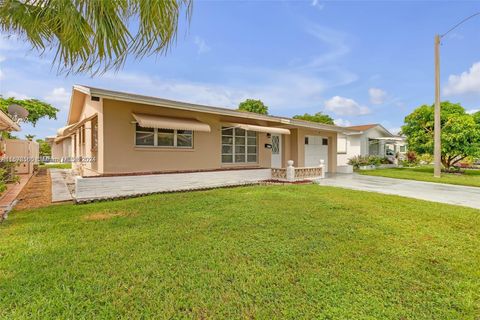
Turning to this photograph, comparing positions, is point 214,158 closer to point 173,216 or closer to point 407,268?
point 173,216

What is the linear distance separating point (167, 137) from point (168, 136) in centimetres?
8

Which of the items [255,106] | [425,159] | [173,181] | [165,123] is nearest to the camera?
[165,123]

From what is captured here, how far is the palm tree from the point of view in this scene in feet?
13.0

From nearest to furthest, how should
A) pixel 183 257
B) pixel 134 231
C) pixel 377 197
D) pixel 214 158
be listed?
1. pixel 183 257
2. pixel 134 231
3. pixel 377 197
4. pixel 214 158

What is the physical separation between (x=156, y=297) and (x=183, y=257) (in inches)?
51.1

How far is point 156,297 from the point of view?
3.63 m

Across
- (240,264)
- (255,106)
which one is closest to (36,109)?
(255,106)

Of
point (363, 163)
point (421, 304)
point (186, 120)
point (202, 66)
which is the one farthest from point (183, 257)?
point (363, 163)

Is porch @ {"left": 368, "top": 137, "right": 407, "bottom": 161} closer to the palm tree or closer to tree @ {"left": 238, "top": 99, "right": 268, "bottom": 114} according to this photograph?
tree @ {"left": 238, "top": 99, "right": 268, "bottom": 114}

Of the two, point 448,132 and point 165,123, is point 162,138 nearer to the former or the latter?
point 165,123

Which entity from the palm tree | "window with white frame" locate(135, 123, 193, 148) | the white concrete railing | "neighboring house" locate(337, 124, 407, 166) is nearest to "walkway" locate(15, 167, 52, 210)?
"window with white frame" locate(135, 123, 193, 148)

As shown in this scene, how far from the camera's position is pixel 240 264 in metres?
4.65

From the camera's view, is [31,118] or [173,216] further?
[31,118]

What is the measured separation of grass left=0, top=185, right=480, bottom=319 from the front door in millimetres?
11050
